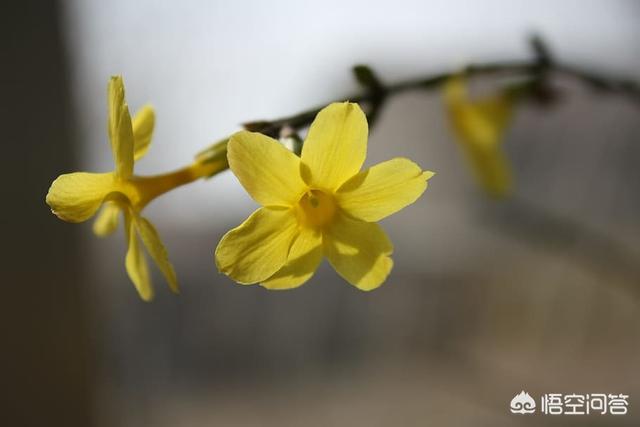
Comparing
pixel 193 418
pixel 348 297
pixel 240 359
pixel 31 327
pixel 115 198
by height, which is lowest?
pixel 193 418

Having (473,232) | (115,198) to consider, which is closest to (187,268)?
(473,232)

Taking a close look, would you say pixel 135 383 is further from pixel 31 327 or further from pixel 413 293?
pixel 413 293

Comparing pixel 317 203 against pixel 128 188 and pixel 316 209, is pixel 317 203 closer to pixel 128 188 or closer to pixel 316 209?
pixel 316 209

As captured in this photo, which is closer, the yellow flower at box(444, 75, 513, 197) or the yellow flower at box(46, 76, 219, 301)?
the yellow flower at box(46, 76, 219, 301)

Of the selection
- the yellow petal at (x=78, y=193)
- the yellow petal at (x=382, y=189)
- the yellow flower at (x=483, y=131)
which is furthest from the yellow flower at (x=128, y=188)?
the yellow flower at (x=483, y=131)

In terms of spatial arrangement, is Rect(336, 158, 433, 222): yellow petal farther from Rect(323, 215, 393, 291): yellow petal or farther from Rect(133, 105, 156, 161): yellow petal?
Rect(133, 105, 156, 161): yellow petal

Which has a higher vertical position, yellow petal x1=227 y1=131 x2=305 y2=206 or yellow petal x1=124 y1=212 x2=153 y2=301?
yellow petal x1=227 y1=131 x2=305 y2=206

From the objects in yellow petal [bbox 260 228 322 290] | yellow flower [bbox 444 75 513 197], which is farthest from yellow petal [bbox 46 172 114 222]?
yellow flower [bbox 444 75 513 197]

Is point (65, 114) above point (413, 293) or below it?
above
